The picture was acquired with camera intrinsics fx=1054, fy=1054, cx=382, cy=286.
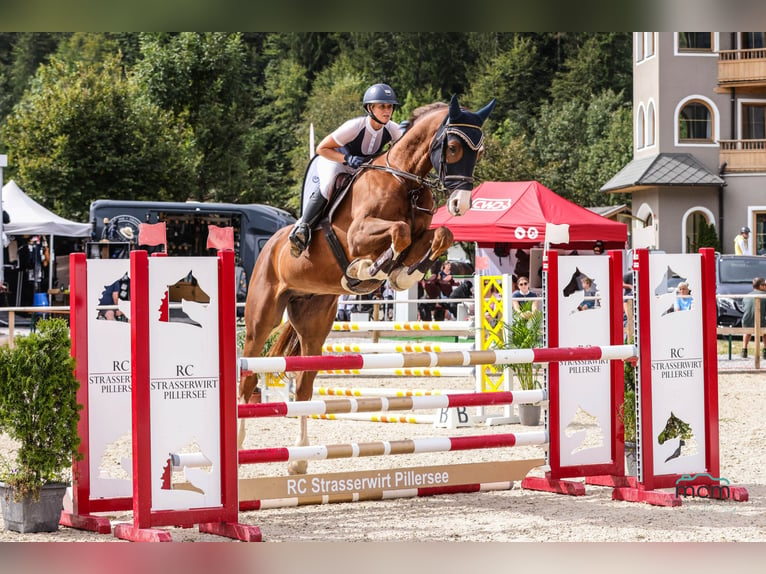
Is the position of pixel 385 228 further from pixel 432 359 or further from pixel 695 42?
pixel 695 42

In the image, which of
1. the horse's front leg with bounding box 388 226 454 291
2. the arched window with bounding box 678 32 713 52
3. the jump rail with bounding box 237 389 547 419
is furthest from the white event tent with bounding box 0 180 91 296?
the arched window with bounding box 678 32 713 52

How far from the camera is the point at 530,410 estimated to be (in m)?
8.06

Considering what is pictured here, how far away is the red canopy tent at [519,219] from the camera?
49.4 ft

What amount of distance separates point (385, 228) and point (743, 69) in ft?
79.8

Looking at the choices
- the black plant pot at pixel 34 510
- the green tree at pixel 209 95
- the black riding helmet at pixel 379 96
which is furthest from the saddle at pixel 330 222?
the green tree at pixel 209 95

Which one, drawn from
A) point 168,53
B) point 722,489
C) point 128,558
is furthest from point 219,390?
point 168,53

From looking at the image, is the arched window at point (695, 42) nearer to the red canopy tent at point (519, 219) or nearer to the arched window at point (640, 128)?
the arched window at point (640, 128)

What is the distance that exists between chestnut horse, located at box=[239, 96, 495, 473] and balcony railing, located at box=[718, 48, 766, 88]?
933 inches

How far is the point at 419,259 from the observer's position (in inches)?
207

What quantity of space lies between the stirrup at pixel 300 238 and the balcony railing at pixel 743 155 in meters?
23.7

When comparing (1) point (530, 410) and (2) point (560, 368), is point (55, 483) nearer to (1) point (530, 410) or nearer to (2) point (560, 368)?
(2) point (560, 368)

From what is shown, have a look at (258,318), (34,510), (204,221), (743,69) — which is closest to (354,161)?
(258,318)

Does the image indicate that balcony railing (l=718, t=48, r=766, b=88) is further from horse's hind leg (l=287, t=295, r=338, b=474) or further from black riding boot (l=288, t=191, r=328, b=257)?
black riding boot (l=288, t=191, r=328, b=257)

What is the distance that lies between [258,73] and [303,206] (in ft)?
155
